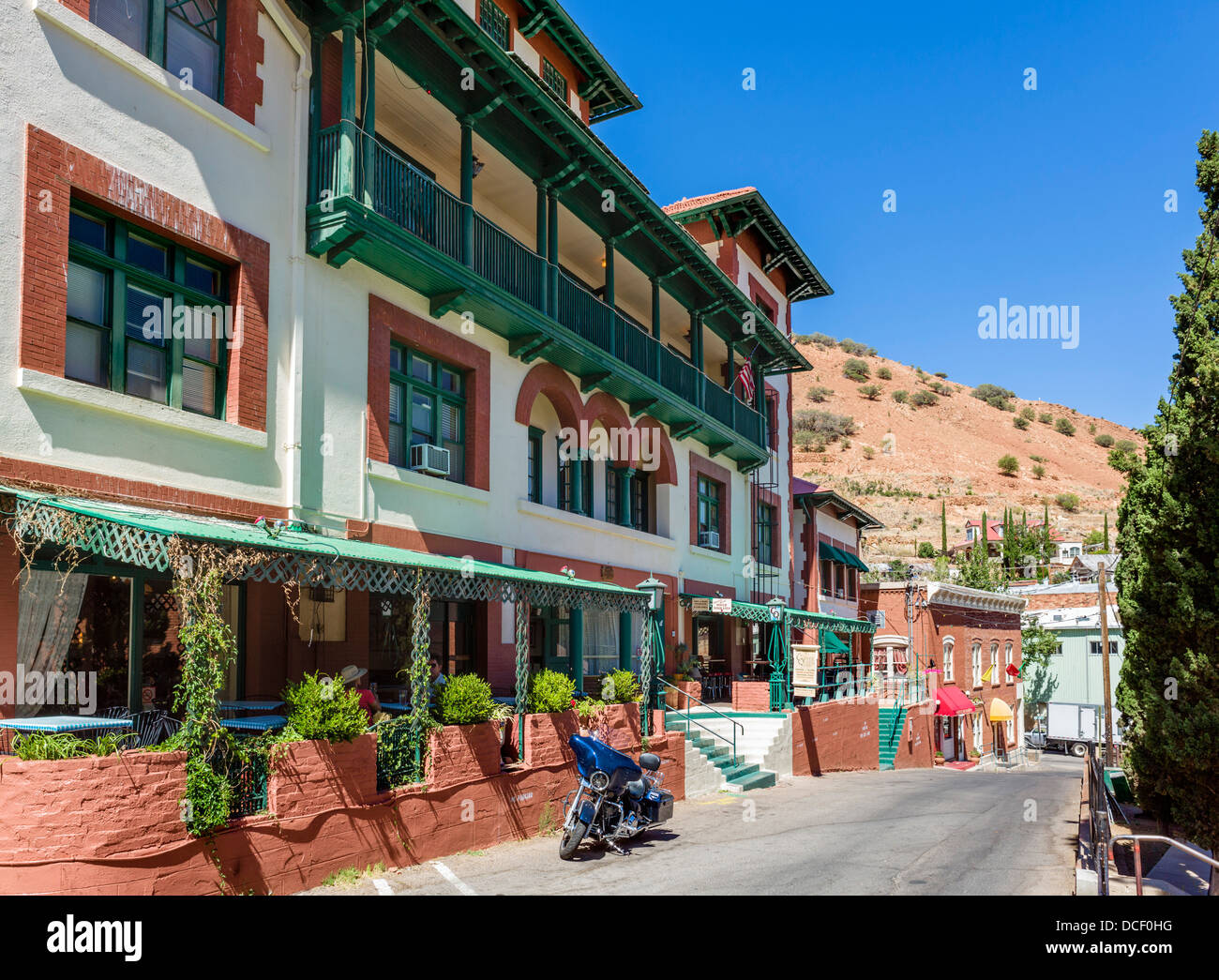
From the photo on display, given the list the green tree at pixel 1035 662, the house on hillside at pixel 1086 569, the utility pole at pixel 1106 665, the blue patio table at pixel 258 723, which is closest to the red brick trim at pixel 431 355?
the blue patio table at pixel 258 723

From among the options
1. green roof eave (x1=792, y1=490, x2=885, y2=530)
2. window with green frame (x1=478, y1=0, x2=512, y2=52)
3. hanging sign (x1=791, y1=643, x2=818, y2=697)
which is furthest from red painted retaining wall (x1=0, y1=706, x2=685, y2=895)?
green roof eave (x1=792, y1=490, x2=885, y2=530)

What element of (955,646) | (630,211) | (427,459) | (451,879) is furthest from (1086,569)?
(451,879)

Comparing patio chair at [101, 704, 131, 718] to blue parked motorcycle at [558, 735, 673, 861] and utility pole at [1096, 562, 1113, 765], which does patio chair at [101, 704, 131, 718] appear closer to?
blue parked motorcycle at [558, 735, 673, 861]

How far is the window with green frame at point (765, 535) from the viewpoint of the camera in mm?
28609

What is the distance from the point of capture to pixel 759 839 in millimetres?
13539

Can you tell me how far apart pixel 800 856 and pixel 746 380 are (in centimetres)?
1566

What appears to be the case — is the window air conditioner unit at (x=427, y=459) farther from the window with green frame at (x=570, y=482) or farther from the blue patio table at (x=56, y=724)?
the blue patio table at (x=56, y=724)

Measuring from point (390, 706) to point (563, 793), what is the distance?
9.29 ft

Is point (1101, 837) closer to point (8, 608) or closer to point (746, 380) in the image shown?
point (8, 608)

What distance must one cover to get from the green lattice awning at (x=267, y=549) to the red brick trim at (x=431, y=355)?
5.83 ft

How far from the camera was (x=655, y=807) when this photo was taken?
12.5 metres

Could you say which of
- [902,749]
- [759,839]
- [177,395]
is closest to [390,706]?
[177,395]

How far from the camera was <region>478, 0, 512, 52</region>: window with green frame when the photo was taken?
709 inches

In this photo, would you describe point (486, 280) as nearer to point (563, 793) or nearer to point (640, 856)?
point (563, 793)
